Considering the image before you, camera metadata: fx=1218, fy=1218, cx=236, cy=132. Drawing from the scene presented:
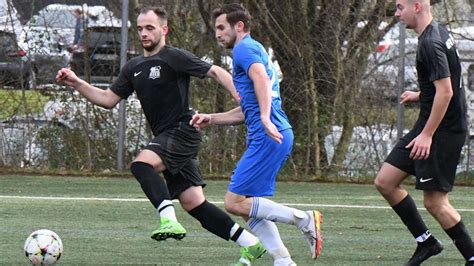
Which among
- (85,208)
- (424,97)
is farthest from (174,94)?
(85,208)

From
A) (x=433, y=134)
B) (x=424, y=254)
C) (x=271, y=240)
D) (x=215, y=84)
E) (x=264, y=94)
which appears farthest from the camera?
(x=215, y=84)

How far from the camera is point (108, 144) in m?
15.1

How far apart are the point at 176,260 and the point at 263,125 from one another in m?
1.35

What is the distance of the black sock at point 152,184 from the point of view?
7906 mm

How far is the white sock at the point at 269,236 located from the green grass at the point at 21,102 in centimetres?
766

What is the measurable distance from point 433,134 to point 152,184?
1.84 m

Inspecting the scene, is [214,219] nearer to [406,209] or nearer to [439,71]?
[406,209]

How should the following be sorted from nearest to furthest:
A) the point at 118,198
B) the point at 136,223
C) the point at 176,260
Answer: the point at 176,260
the point at 136,223
the point at 118,198

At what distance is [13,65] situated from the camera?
49.0 ft

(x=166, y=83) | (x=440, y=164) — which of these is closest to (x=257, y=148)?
(x=166, y=83)

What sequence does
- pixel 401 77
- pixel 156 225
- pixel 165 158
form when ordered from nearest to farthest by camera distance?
pixel 165 158 → pixel 156 225 → pixel 401 77

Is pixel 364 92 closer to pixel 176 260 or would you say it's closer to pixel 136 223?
pixel 136 223

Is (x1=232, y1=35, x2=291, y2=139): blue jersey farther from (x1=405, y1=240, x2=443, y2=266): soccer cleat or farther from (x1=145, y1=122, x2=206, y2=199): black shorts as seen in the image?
(x1=405, y1=240, x2=443, y2=266): soccer cleat

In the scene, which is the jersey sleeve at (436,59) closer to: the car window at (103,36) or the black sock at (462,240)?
the black sock at (462,240)
